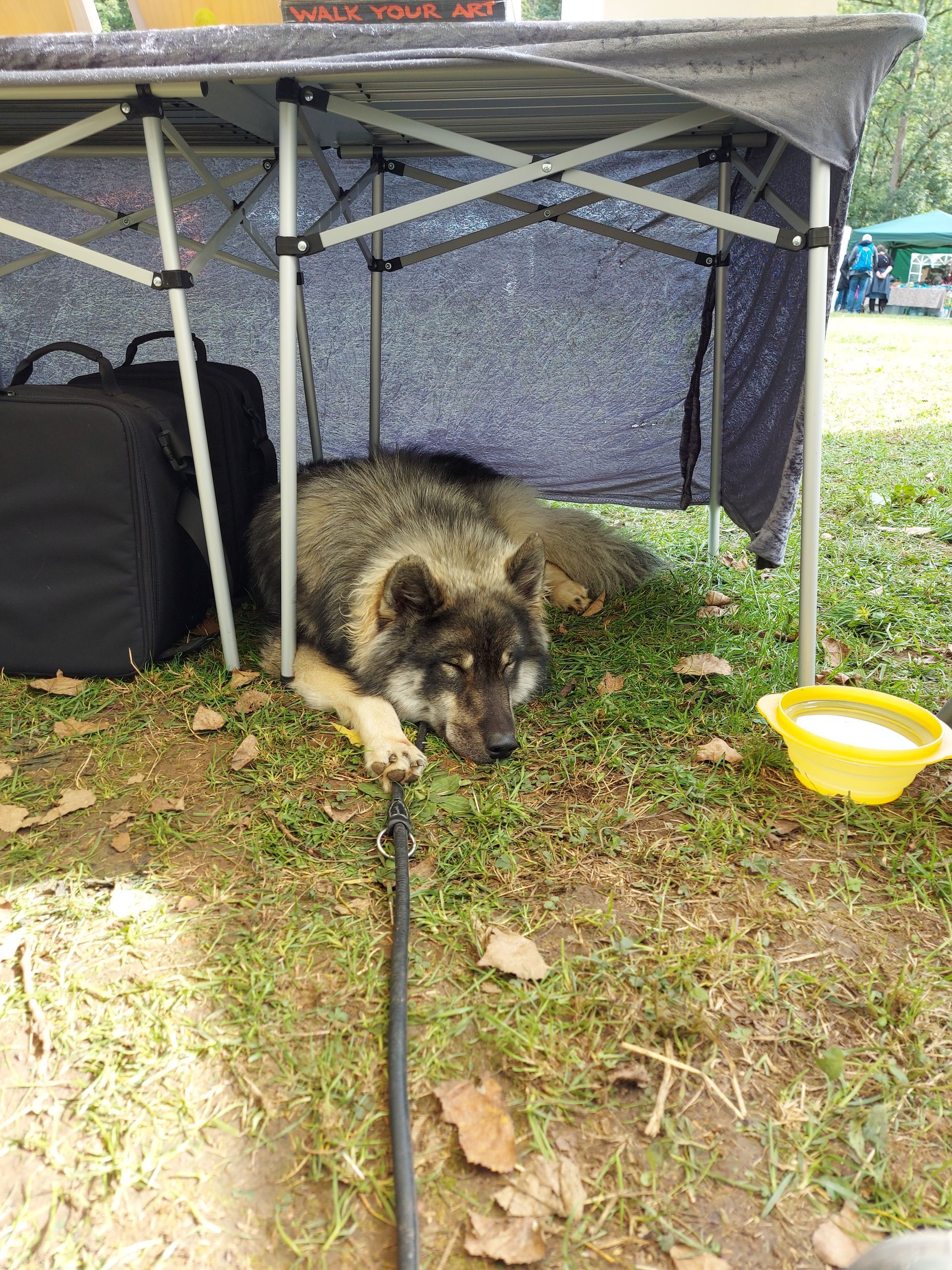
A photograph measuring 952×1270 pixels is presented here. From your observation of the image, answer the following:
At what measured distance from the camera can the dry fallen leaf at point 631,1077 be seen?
1.30 metres

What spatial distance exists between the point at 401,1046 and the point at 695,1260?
52cm

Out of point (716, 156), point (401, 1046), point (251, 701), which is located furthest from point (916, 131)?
point (401, 1046)

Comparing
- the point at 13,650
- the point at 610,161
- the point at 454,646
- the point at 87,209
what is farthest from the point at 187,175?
the point at 454,646

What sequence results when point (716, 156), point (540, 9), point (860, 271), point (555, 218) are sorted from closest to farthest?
point (716, 156) < point (555, 218) < point (540, 9) < point (860, 271)

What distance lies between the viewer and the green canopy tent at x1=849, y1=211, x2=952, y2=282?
20.0 metres

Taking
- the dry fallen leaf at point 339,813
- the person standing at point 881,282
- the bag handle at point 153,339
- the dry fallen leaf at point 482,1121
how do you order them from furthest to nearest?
1. the person standing at point 881,282
2. the bag handle at point 153,339
3. the dry fallen leaf at point 339,813
4. the dry fallen leaf at point 482,1121

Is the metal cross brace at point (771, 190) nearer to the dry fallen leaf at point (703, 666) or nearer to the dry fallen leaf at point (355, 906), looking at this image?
the dry fallen leaf at point (703, 666)

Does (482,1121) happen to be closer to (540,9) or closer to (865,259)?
(540,9)

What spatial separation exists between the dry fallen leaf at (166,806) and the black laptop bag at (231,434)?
3.94 feet

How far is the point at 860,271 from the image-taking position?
19.5m

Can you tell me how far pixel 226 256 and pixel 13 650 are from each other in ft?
5.66

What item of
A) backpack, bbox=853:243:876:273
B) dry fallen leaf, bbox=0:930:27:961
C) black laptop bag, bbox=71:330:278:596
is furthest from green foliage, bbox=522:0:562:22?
backpack, bbox=853:243:876:273

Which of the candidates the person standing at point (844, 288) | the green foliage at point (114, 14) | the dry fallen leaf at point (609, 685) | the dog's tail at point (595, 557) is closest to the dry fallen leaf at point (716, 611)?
the dog's tail at point (595, 557)

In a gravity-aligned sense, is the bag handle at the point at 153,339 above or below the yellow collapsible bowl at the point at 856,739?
above
